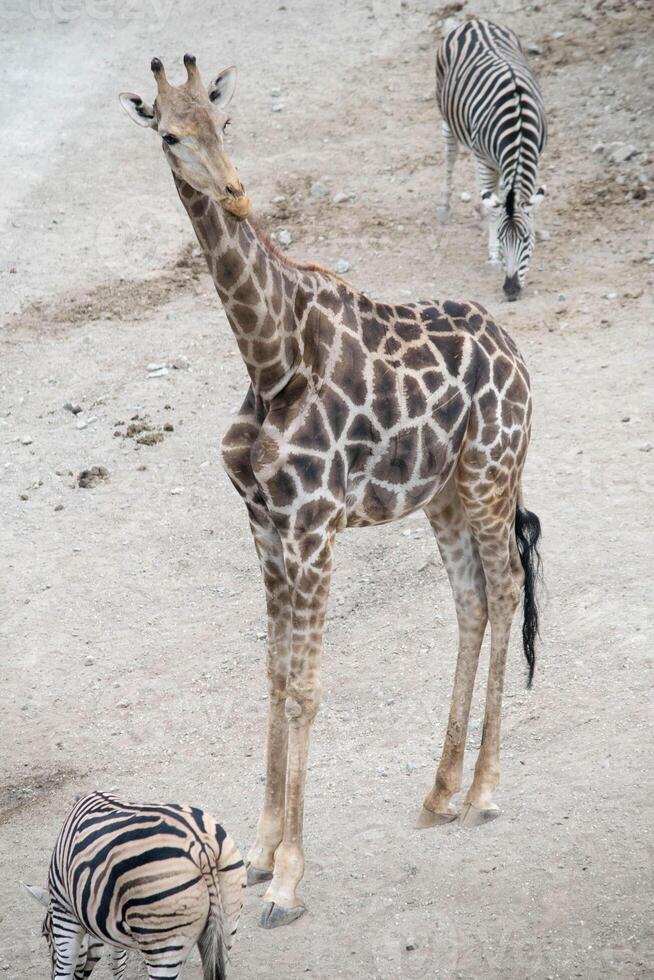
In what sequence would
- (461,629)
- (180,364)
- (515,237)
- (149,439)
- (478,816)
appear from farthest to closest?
(515,237)
(180,364)
(149,439)
(461,629)
(478,816)

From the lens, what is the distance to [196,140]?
529 centimetres

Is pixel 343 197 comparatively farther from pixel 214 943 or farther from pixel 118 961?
pixel 214 943

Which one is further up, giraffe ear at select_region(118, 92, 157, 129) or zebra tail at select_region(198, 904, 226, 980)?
giraffe ear at select_region(118, 92, 157, 129)

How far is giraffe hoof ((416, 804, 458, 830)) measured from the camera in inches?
257

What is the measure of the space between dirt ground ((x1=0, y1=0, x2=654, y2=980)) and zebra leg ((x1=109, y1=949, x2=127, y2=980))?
1.07 ft

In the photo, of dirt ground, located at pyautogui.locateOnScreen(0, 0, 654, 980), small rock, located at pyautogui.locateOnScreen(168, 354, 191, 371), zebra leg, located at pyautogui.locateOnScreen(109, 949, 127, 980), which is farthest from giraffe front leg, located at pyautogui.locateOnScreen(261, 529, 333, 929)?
small rock, located at pyautogui.locateOnScreen(168, 354, 191, 371)

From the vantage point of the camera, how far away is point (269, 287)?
571 cm

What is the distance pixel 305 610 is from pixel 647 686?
2.40 meters

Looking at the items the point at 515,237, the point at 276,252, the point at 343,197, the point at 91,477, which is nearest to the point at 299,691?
the point at 276,252

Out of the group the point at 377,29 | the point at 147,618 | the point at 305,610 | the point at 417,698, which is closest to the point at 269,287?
the point at 305,610

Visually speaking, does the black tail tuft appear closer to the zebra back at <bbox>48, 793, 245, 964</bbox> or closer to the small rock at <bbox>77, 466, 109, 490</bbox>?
the zebra back at <bbox>48, 793, 245, 964</bbox>

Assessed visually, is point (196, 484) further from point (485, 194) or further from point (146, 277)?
point (485, 194)

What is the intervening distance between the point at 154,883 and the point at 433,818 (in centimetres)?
217

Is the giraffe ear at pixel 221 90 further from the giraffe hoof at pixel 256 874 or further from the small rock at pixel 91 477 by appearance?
the small rock at pixel 91 477
